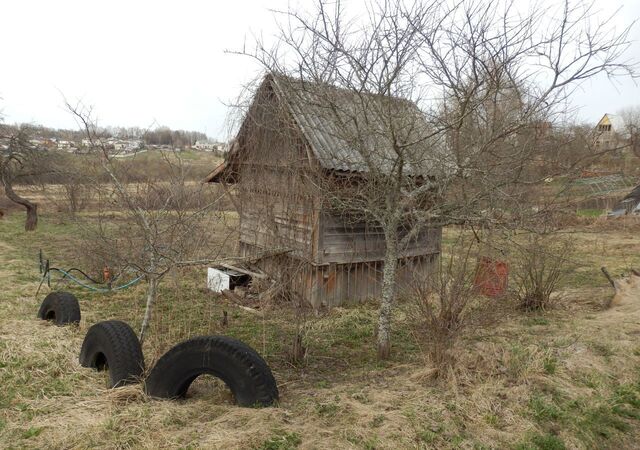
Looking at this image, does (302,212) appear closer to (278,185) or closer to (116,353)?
(278,185)

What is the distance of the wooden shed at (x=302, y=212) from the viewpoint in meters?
7.88

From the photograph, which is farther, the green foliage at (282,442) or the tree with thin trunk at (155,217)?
the tree with thin trunk at (155,217)

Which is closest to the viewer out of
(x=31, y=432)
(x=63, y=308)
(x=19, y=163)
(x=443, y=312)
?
(x=31, y=432)

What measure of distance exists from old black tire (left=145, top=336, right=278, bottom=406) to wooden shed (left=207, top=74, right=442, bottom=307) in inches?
120

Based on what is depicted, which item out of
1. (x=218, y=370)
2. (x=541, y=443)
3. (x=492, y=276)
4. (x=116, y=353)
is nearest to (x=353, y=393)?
(x=218, y=370)

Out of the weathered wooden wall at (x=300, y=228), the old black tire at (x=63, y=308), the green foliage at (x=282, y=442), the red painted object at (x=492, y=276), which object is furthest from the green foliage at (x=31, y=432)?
the red painted object at (x=492, y=276)

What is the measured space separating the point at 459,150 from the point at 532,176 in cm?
124

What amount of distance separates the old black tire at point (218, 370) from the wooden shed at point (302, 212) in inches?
120

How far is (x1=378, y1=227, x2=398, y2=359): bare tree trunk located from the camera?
6059 mm

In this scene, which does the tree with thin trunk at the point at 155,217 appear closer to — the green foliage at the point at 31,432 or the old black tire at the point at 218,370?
the old black tire at the point at 218,370

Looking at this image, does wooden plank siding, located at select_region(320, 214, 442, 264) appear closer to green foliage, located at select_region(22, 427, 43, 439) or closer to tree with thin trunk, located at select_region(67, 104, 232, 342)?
tree with thin trunk, located at select_region(67, 104, 232, 342)

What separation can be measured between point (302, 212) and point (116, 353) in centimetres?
503

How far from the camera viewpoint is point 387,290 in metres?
6.11

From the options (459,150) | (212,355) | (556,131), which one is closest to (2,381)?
(212,355)
